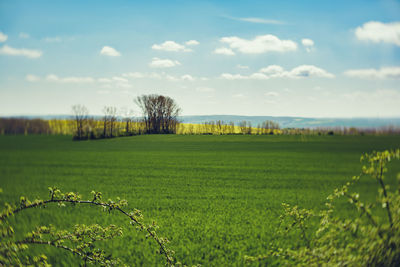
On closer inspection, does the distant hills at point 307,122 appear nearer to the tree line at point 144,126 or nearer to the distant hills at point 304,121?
the distant hills at point 304,121

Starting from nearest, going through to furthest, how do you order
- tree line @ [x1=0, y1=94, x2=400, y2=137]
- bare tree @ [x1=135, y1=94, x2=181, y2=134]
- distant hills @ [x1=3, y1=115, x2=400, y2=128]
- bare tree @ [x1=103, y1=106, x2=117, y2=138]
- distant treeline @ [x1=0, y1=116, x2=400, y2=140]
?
bare tree @ [x1=135, y1=94, x2=181, y2=134] → tree line @ [x1=0, y1=94, x2=400, y2=137] → bare tree @ [x1=103, y1=106, x2=117, y2=138] → distant hills @ [x1=3, y1=115, x2=400, y2=128] → distant treeline @ [x1=0, y1=116, x2=400, y2=140]

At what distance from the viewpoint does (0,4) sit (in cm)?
445

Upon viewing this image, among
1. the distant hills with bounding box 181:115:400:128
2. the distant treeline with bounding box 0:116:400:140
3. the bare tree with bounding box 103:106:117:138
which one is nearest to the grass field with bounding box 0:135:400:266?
the bare tree with bounding box 103:106:117:138

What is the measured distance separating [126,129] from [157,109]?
9588mm

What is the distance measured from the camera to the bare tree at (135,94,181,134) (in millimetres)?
15922

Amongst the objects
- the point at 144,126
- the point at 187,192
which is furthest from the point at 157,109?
the point at 187,192

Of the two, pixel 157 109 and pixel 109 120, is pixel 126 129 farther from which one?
pixel 157 109

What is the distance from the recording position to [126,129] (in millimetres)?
25031

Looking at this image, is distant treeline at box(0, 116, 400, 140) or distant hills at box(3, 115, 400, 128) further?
distant treeline at box(0, 116, 400, 140)

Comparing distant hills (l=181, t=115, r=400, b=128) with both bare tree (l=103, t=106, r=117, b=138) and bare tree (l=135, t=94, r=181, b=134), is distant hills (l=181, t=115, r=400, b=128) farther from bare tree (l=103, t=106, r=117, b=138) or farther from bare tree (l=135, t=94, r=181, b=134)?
bare tree (l=103, t=106, r=117, b=138)

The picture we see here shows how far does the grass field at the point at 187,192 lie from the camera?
4465 millimetres

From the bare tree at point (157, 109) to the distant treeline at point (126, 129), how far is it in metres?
3.49

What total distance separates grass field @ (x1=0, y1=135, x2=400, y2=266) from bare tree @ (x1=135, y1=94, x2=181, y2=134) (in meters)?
2.18

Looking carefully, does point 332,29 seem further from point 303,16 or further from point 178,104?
point 178,104
